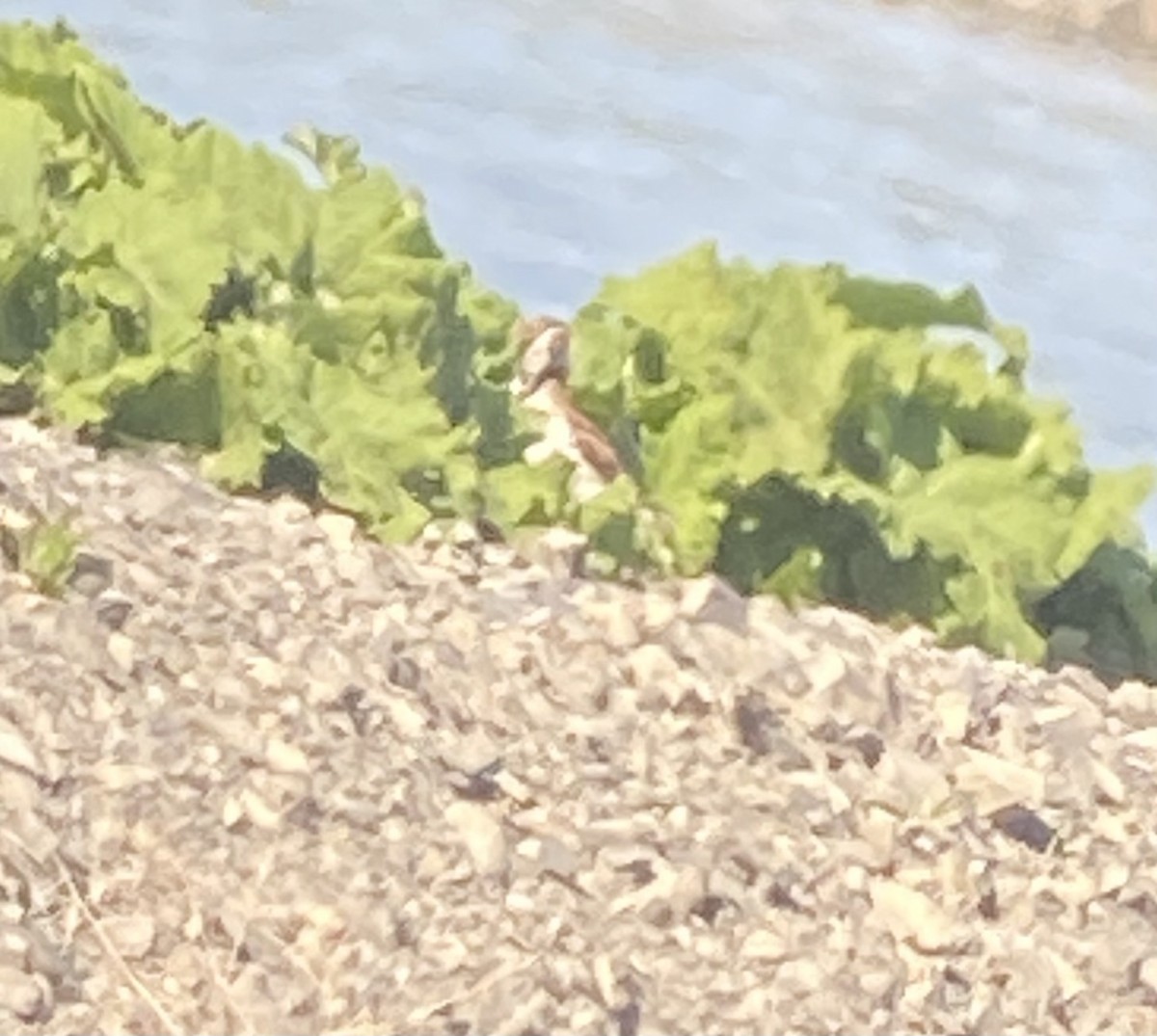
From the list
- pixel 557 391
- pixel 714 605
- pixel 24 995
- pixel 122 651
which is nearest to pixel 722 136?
pixel 557 391

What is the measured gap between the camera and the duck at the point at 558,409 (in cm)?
443

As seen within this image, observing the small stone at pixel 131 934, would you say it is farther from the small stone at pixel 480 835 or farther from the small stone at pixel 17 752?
the small stone at pixel 480 835

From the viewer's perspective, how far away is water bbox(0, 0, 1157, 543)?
7281mm

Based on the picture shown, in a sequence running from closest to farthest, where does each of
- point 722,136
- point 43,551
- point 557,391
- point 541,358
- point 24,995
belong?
point 24,995 → point 43,551 → point 557,391 → point 541,358 → point 722,136

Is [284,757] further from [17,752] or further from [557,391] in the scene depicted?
[557,391]

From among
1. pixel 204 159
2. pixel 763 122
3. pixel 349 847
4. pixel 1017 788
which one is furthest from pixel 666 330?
pixel 763 122

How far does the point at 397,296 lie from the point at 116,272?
41 cm

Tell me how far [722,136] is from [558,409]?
4.10 meters

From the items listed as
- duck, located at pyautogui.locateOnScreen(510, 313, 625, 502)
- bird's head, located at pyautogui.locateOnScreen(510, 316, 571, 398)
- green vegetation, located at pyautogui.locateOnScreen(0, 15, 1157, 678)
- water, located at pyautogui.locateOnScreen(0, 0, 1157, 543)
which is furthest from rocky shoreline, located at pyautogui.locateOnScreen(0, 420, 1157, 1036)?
water, located at pyautogui.locateOnScreen(0, 0, 1157, 543)

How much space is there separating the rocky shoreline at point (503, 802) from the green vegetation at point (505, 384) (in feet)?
0.43

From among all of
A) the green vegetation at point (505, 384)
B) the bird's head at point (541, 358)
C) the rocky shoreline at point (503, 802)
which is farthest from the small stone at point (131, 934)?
the bird's head at point (541, 358)

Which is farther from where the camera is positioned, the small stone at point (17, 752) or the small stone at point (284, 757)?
the small stone at point (284, 757)

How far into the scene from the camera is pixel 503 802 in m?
3.44

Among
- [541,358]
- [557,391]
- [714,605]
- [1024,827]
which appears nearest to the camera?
[1024,827]
